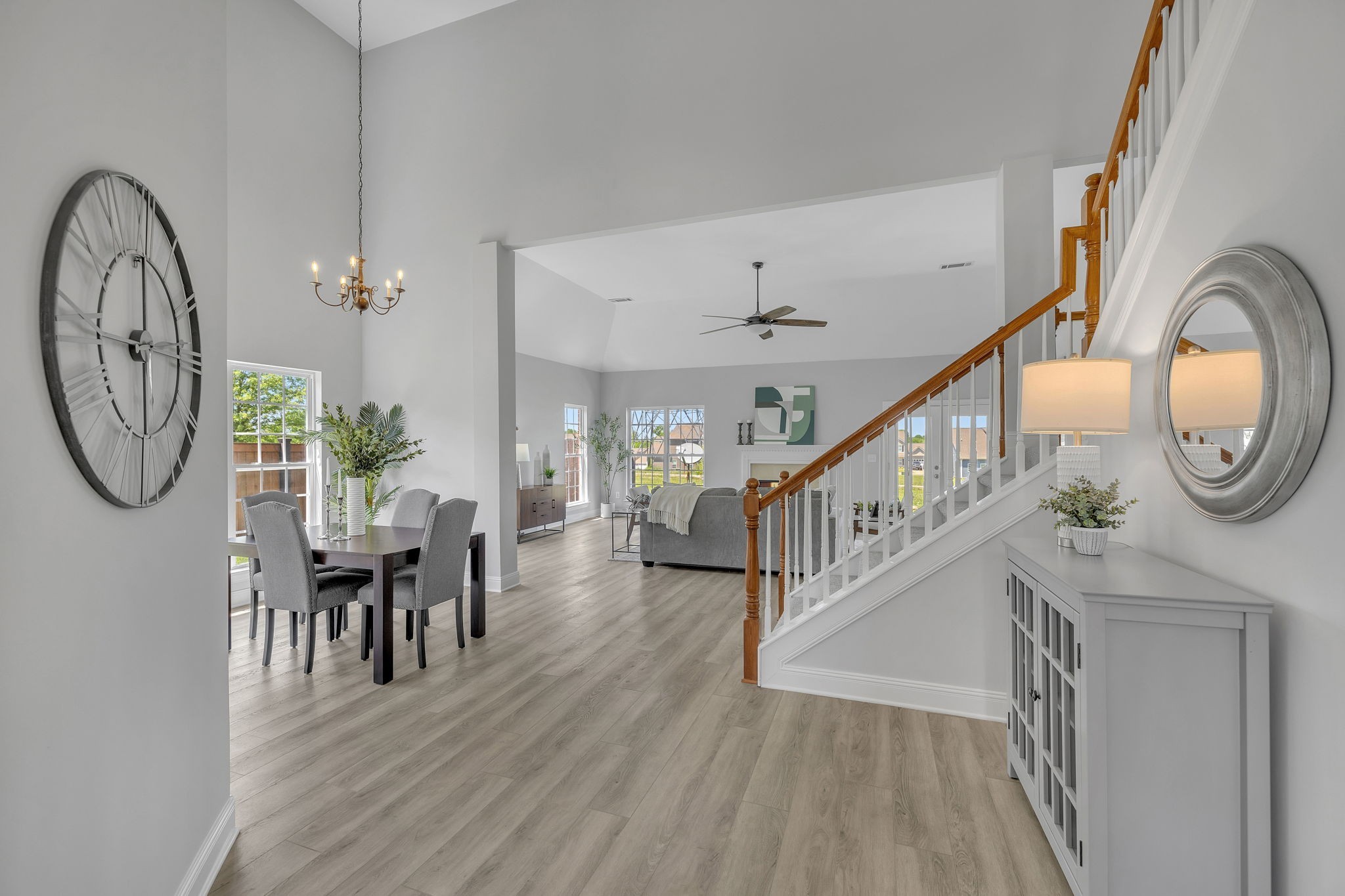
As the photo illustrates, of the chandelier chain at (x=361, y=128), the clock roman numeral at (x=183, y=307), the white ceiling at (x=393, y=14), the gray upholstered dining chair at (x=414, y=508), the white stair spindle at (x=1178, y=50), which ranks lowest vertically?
the gray upholstered dining chair at (x=414, y=508)

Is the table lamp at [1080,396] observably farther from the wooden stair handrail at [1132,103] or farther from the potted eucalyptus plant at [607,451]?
the potted eucalyptus plant at [607,451]

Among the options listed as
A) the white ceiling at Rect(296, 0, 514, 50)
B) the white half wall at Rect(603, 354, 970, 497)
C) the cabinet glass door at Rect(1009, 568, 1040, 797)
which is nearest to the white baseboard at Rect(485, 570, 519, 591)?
the cabinet glass door at Rect(1009, 568, 1040, 797)

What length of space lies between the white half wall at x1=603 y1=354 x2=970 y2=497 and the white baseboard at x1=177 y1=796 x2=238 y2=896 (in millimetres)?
9086

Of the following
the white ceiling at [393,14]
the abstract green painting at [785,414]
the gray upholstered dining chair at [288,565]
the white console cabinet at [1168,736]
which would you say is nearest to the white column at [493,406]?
the gray upholstered dining chair at [288,565]

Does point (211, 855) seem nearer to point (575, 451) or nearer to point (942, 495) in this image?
point (942, 495)

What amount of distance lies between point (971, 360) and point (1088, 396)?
1.02 meters

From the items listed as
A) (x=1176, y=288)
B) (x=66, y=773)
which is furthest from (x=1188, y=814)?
(x=66, y=773)

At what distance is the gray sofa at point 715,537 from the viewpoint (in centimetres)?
601

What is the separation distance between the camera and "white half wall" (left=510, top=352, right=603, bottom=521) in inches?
351

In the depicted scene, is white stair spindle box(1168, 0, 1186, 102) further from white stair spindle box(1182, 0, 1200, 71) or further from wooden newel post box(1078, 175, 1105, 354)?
wooden newel post box(1078, 175, 1105, 354)

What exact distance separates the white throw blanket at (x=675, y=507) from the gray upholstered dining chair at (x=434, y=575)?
8.93 ft

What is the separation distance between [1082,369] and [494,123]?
5080 mm

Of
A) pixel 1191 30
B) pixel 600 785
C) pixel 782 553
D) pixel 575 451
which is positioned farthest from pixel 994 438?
pixel 575 451

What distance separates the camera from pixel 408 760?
253 centimetres
